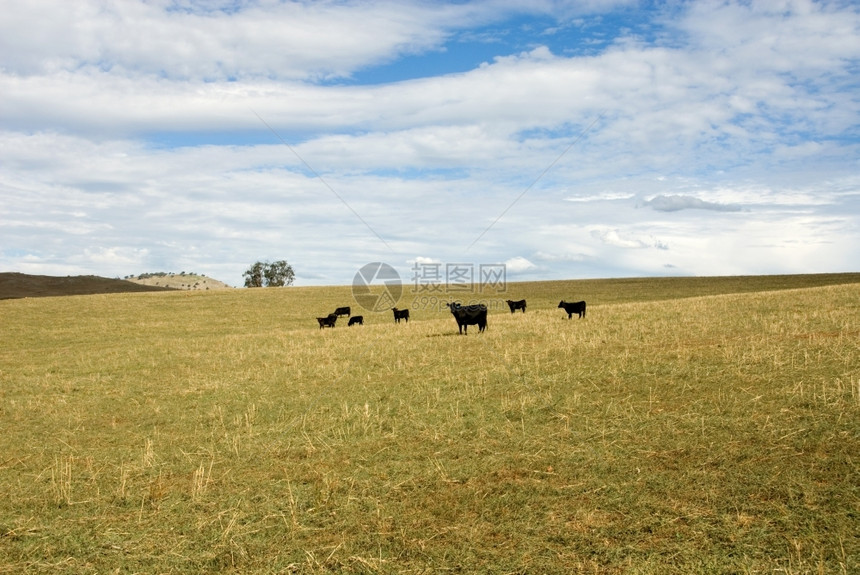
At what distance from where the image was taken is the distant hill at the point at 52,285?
84.7 m

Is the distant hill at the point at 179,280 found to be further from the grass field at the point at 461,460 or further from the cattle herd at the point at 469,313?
the grass field at the point at 461,460

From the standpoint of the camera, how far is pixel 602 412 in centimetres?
1152

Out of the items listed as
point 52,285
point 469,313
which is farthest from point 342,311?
point 52,285

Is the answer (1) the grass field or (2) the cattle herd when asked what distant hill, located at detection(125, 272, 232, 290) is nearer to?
(2) the cattle herd

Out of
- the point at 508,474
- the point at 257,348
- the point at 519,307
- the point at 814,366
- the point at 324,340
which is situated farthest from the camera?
the point at 519,307

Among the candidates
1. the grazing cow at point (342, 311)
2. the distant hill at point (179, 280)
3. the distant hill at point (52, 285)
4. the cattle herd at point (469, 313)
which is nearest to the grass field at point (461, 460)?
the cattle herd at point (469, 313)

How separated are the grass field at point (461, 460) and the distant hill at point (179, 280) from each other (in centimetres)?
14595

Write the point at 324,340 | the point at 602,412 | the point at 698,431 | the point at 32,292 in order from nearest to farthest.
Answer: the point at 698,431 → the point at 602,412 → the point at 324,340 → the point at 32,292

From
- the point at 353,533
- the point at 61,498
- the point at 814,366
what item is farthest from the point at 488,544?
the point at 814,366

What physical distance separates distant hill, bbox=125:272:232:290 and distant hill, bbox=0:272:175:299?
144 ft

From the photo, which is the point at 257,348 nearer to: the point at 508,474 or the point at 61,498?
the point at 61,498

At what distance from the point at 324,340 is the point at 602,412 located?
17928 millimetres

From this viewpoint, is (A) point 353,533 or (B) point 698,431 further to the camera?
(B) point 698,431

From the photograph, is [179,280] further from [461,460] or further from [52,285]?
[461,460]
